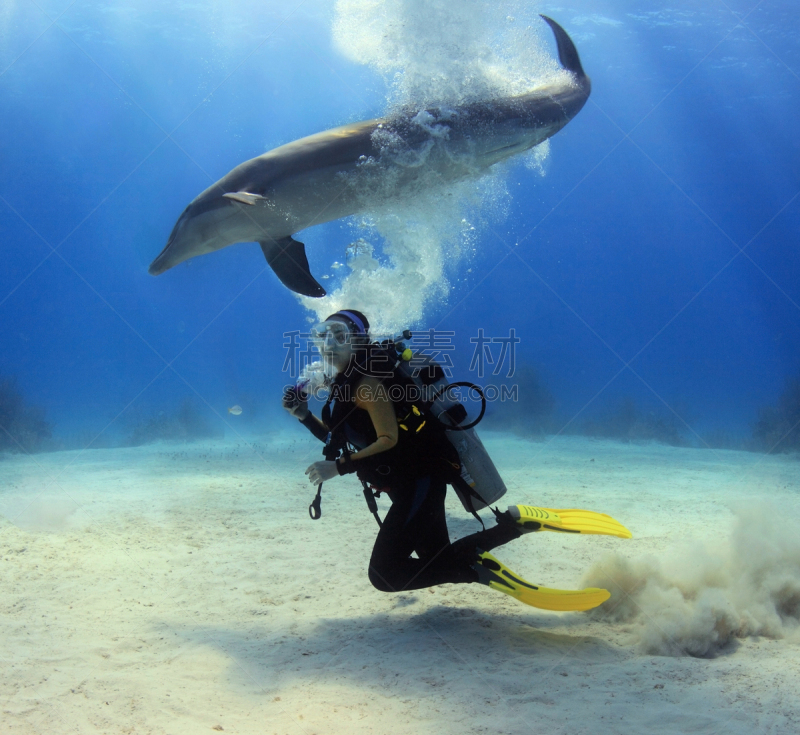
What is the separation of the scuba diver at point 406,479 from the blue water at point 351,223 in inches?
156

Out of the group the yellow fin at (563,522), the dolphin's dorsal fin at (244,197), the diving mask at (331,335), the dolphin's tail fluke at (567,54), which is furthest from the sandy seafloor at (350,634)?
the dolphin's tail fluke at (567,54)

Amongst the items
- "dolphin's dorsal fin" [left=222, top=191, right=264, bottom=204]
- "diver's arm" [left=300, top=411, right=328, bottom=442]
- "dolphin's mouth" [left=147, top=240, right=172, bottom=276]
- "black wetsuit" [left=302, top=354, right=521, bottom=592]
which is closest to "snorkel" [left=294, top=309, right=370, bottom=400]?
"black wetsuit" [left=302, top=354, right=521, bottom=592]

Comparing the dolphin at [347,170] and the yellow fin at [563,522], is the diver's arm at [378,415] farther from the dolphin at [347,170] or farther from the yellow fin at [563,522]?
the dolphin at [347,170]

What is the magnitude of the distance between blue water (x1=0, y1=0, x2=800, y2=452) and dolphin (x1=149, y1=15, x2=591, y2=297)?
1173mm

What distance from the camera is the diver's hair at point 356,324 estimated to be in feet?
11.6

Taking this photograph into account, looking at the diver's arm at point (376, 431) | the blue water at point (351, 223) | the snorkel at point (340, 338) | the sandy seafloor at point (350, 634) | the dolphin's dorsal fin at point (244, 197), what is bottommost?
the sandy seafloor at point (350, 634)

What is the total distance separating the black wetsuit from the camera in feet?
11.4

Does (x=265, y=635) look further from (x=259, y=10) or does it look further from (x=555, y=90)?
(x=259, y=10)

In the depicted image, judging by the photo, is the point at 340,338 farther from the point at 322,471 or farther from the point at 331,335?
the point at 322,471

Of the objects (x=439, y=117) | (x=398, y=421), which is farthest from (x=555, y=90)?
(x=398, y=421)

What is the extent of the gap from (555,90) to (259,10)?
3207 cm

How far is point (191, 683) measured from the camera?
2.91m

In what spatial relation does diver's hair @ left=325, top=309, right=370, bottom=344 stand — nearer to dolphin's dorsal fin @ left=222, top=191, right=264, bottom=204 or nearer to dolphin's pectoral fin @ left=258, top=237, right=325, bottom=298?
dolphin's dorsal fin @ left=222, top=191, right=264, bottom=204

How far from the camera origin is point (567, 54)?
251 inches
